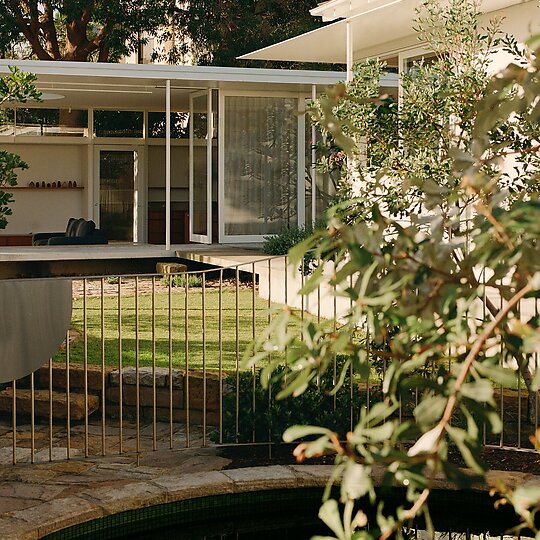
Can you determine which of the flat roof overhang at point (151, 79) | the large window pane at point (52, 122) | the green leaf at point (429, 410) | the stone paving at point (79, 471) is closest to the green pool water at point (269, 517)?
the stone paving at point (79, 471)

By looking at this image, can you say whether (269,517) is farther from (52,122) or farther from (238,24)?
(238,24)

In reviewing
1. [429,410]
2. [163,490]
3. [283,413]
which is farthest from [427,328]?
[283,413]

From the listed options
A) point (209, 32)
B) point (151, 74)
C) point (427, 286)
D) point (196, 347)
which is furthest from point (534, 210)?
point (209, 32)

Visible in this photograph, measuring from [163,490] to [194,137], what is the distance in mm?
13566

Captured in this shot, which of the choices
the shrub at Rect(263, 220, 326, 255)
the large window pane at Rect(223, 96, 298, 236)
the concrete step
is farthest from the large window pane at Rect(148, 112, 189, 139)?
the concrete step

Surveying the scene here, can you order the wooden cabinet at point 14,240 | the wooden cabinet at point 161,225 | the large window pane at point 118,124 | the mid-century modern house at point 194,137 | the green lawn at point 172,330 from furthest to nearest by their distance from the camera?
the large window pane at point 118,124 < the wooden cabinet at point 161,225 < the wooden cabinet at point 14,240 < the mid-century modern house at point 194,137 < the green lawn at point 172,330

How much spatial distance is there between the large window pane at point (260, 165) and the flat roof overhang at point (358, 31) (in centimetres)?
192

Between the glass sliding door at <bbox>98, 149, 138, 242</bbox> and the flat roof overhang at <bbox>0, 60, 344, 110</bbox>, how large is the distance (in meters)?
2.68

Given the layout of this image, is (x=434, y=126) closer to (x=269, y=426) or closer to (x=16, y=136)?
(x=269, y=426)

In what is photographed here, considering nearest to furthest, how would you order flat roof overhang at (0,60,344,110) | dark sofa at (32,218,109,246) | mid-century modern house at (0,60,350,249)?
flat roof overhang at (0,60,344,110), mid-century modern house at (0,60,350,249), dark sofa at (32,218,109,246)

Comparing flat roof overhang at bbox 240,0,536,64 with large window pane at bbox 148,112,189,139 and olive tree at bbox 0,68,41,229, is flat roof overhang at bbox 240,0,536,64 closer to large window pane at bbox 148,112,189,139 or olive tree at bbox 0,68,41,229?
olive tree at bbox 0,68,41,229

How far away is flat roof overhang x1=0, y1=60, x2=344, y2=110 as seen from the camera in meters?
15.5

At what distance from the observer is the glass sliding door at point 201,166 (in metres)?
17.7

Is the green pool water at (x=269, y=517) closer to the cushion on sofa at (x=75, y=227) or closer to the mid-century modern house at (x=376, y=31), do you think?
the mid-century modern house at (x=376, y=31)
